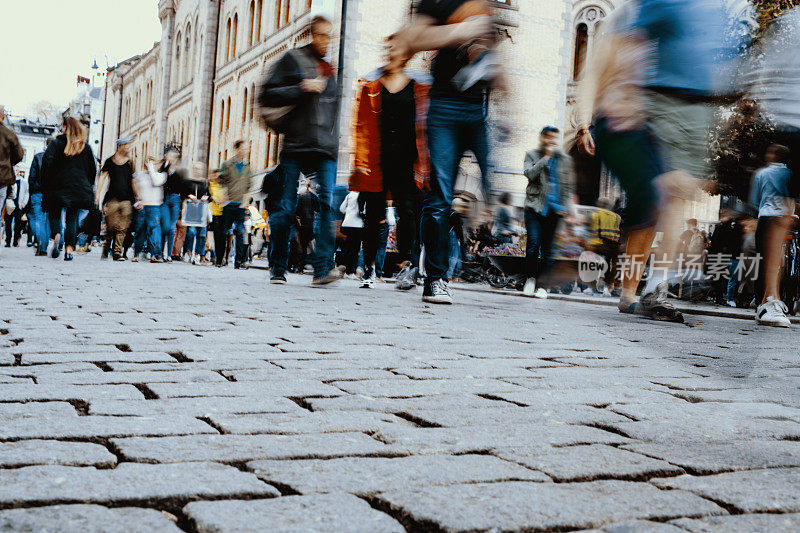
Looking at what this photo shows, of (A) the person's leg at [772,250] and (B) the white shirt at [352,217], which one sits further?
(B) the white shirt at [352,217]

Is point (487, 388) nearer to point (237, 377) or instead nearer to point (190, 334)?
point (237, 377)

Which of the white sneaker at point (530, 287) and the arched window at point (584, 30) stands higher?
the arched window at point (584, 30)

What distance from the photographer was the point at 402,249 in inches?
388

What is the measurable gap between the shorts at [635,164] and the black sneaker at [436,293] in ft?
6.18

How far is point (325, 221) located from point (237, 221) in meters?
7.57

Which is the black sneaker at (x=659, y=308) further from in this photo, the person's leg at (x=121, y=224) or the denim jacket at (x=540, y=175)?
the person's leg at (x=121, y=224)

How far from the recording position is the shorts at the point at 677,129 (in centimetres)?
530

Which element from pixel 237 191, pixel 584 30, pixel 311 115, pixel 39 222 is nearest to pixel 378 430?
pixel 311 115

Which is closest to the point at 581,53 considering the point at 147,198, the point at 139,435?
the point at 147,198

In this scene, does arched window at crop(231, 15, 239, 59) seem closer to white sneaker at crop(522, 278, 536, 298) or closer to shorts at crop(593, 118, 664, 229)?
white sneaker at crop(522, 278, 536, 298)

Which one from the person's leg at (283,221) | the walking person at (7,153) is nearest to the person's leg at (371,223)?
the person's leg at (283,221)

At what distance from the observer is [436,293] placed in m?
7.16

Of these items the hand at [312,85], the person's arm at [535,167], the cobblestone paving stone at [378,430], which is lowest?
the cobblestone paving stone at [378,430]

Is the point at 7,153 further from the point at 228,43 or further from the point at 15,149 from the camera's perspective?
the point at 228,43
